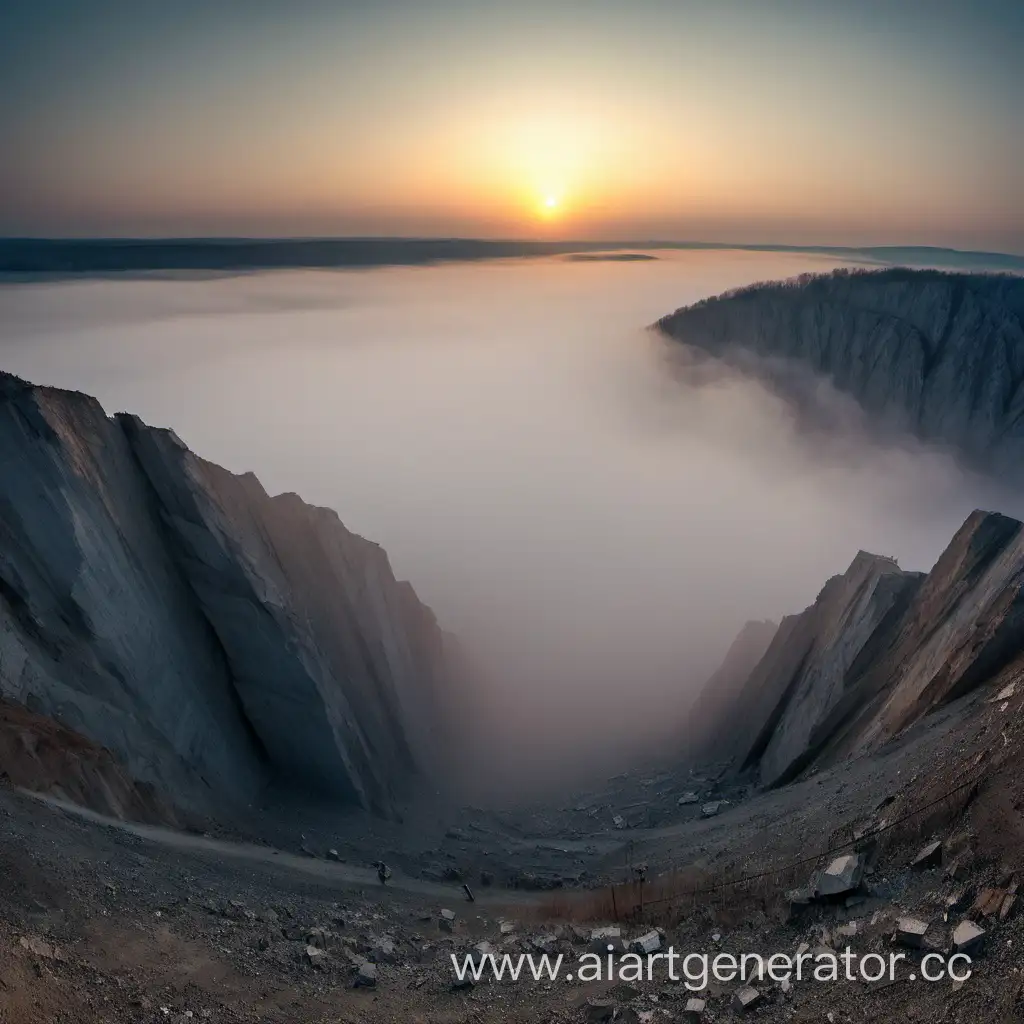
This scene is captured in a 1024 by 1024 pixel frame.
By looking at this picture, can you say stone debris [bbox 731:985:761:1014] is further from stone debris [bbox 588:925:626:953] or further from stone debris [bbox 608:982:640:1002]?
stone debris [bbox 588:925:626:953]

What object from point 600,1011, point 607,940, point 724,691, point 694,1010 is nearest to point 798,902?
point 694,1010

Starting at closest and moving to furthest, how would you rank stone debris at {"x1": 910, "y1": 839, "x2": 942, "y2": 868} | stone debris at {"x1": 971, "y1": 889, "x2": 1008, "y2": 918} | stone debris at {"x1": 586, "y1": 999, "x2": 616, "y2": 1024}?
stone debris at {"x1": 971, "y1": 889, "x2": 1008, "y2": 918} → stone debris at {"x1": 586, "y1": 999, "x2": 616, "y2": 1024} → stone debris at {"x1": 910, "y1": 839, "x2": 942, "y2": 868}

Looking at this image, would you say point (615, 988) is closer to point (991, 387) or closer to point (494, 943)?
point (494, 943)

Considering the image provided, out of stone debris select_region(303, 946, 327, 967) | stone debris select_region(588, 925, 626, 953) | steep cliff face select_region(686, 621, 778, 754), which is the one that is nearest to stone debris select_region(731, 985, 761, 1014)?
stone debris select_region(588, 925, 626, 953)

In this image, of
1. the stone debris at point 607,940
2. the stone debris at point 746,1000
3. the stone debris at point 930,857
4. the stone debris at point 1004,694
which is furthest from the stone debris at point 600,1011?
the stone debris at point 1004,694

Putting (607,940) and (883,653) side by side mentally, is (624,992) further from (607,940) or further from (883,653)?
(883,653)

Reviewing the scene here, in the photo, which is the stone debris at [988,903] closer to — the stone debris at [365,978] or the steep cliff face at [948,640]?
the steep cliff face at [948,640]

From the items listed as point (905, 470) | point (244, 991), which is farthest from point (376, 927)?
point (905, 470)
